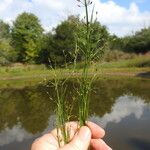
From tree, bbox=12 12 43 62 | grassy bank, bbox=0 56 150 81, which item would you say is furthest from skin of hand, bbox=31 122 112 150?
tree, bbox=12 12 43 62

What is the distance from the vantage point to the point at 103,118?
20.6 meters

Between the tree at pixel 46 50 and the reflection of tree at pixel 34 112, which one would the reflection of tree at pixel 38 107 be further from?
the tree at pixel 46 50

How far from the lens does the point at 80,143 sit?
5.99 feet

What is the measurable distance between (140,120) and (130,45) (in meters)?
45.2

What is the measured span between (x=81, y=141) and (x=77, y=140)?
0.06 ft

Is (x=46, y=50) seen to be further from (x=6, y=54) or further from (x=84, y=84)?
(x=84, y=84)

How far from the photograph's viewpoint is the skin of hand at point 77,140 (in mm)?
1829

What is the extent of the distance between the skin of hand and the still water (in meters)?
9.26

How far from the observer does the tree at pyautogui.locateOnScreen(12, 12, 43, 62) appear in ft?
243

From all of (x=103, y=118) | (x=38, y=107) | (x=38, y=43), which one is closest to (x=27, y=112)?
(x=38, y=107)

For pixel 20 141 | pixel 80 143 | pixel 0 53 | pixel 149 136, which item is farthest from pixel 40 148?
pixel 0 53

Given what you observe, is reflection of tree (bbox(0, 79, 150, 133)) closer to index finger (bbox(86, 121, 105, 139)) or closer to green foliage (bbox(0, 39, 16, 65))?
index finger (bbox(86, 121, 105, 139))

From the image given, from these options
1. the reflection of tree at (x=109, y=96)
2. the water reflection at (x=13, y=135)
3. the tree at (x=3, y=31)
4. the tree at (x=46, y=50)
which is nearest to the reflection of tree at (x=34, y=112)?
the water reflection at (x=13, y=135)

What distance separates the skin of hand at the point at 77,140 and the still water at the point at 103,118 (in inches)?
364
